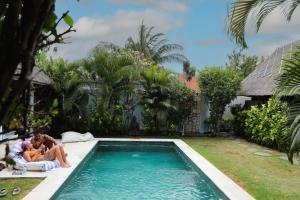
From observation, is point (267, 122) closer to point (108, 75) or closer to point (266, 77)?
point (266, 77)

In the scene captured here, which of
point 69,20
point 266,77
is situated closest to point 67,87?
point 266,77

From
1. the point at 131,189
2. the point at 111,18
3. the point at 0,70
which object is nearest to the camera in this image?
the point at 0,70

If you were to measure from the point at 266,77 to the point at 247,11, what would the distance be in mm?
13735

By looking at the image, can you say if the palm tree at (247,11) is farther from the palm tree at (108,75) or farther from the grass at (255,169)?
the palm tree at (108,75)

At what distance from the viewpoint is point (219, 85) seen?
60.7 ft

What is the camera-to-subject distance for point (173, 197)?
8617mm

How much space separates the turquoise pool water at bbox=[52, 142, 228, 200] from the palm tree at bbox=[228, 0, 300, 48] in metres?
3.42

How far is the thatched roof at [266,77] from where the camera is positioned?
55.5 feet

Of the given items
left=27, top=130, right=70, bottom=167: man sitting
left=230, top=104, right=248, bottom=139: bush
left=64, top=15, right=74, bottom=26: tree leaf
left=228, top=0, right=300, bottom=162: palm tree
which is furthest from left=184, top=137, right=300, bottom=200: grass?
left=64, top=15, right=74, bottom=26: tree leaf

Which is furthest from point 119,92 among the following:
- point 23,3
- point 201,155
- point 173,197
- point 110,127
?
point 23,3

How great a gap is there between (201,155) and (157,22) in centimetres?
1946

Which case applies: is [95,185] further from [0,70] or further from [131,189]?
[0,70]

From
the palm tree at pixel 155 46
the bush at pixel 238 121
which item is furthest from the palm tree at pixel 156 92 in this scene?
the palm tree at pixel 155 46

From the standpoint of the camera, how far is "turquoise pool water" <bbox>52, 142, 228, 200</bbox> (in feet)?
28.6
